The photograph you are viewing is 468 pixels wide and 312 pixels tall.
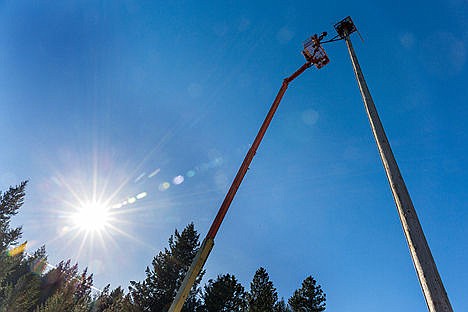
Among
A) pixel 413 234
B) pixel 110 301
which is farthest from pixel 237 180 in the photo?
pixel 110 301

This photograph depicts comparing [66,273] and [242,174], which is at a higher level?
[66,273]

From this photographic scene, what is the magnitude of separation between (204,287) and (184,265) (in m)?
4.25

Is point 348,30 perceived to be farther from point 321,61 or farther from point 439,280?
point 439,280

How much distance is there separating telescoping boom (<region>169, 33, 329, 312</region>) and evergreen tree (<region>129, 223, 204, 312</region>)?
59.8 ft

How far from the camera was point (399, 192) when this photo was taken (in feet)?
10.5

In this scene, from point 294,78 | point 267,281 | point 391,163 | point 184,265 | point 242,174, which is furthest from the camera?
point 267,281

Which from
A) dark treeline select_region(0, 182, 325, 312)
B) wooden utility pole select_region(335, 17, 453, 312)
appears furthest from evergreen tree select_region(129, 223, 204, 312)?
wooden utility pole select_region(335, 17, 453, 312)

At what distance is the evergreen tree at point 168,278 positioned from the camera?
2183 centimetres

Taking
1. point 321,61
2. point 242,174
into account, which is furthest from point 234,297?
point 321,61

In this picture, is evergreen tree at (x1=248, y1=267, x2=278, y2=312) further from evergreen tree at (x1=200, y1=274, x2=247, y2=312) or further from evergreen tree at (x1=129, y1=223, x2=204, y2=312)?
evergreen tree at (x1=129, y1=223, x2=204, y2=312)

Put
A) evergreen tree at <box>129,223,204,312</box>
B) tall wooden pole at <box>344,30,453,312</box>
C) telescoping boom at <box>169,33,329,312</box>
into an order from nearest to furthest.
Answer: tall wooden pole at <box>344,30,453,312</box> < telescoping boom at <box>169,33,329,312</box> < evergreen tree at <box>129,223,204,312</box>

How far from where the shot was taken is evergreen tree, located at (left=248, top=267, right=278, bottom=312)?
25558mm

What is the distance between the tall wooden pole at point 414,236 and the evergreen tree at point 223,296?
2590 cm

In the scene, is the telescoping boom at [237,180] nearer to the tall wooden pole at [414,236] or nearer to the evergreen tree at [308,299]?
the tall wooden pole at [414,236]
